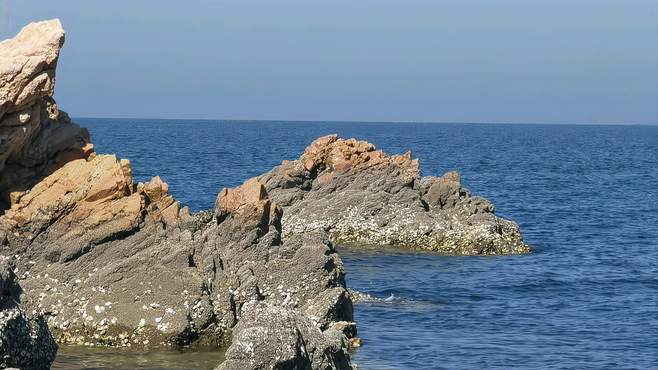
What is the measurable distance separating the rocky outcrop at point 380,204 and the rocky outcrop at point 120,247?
2054cm

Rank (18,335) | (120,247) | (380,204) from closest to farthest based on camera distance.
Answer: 1. (18,335)
2. (120,247)
3. (380,204)

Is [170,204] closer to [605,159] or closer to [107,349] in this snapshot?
[107,349]

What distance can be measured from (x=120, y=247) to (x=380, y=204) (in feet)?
86.1

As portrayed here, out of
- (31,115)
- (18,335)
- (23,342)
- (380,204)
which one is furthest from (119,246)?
(380,204)

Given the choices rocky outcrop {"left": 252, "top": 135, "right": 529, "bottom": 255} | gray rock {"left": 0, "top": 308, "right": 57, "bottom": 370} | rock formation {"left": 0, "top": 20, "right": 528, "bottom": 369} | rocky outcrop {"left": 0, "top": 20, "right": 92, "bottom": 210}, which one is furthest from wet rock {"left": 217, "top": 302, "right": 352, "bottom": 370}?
rocky outcrop {"left": 252, "top": 135, "right": 529, "bottom": 255}

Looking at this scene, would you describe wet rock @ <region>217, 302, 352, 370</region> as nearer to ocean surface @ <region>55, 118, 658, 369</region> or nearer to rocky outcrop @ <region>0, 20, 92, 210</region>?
ocean surface @ <region>55, 118, 658, 369</region>

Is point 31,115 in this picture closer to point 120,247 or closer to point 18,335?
point 120,247

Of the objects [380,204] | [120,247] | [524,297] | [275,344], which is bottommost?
[524,297]

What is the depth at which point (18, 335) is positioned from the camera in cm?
1964

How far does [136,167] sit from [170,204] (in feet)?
244

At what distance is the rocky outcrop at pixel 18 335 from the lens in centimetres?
1922

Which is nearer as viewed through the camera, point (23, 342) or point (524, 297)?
point (23, 342)

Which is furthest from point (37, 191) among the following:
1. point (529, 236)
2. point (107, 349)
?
point (529, 236)

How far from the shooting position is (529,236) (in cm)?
6178
